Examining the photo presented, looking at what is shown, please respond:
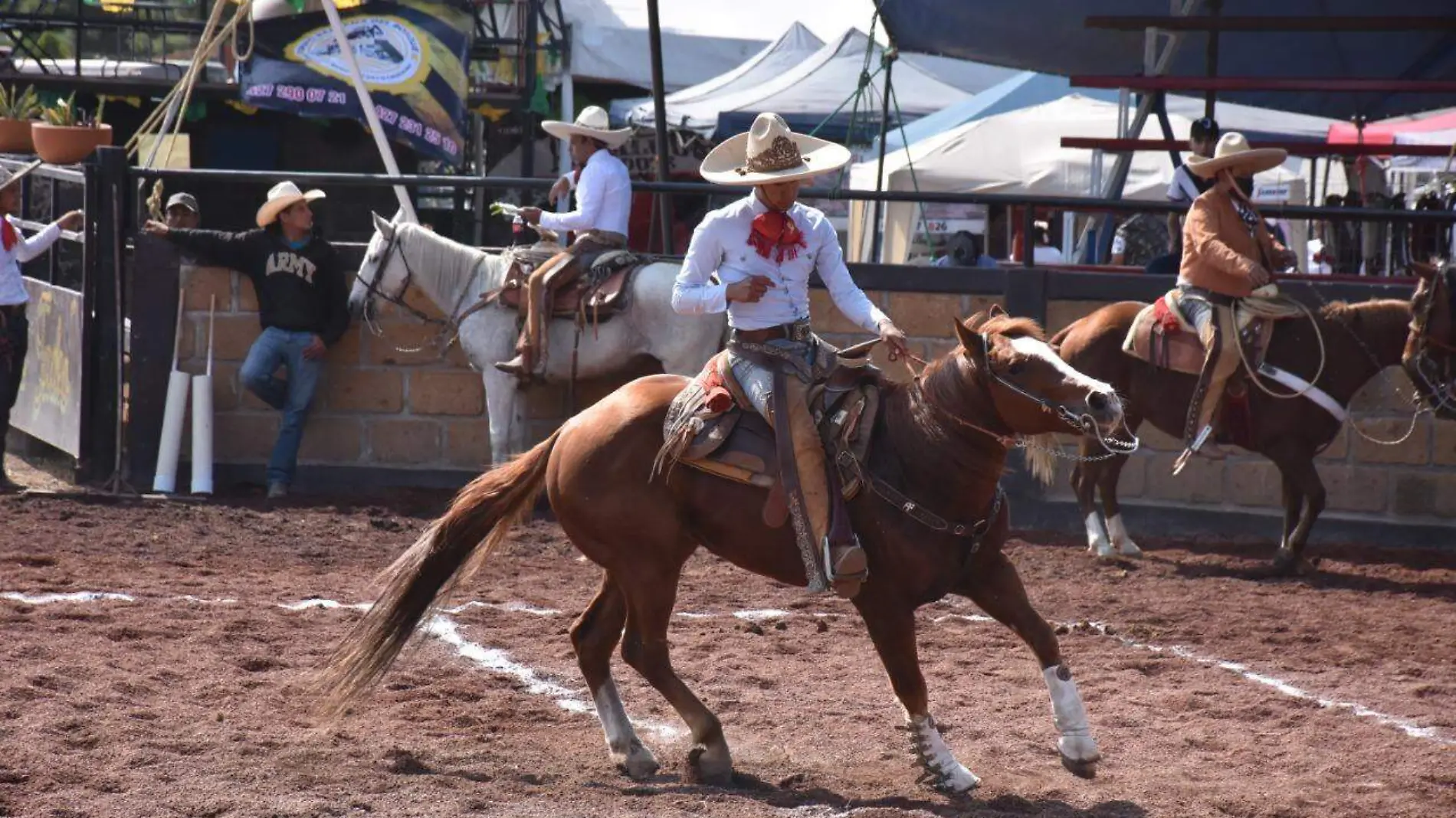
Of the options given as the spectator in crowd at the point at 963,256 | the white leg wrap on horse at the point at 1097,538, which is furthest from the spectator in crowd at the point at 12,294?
the white leg wrap on horse at the point at 1097,538

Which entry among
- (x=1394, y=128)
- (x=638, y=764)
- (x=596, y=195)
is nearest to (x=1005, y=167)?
(x=1394, y=128)

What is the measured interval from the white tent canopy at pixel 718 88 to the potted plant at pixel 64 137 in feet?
33.5

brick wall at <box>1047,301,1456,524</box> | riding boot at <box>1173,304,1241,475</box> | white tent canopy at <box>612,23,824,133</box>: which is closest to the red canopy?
white tent canopy at <box>612,23,824,133</box>

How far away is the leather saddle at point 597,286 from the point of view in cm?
1077

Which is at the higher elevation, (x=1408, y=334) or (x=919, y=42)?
(x=919, y=42)

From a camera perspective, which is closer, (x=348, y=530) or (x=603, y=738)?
(x=603, y=738)

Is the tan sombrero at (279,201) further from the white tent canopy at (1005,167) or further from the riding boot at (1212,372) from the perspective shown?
the white tent canopy at (1005,167)

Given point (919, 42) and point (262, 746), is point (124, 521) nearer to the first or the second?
point (262, 746)

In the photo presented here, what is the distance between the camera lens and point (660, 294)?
10.8 metres

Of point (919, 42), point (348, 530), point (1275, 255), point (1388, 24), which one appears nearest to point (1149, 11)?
point (919, 42)

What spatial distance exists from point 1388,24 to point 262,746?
37.7 ft

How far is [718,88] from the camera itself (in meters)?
26.4

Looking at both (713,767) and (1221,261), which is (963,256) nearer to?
(1221,261)

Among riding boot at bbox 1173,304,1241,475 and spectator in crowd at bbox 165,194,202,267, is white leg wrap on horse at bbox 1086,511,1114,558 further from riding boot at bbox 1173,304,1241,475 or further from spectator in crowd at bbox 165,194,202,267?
spectator in crowd at bbox 165,194,202,267
